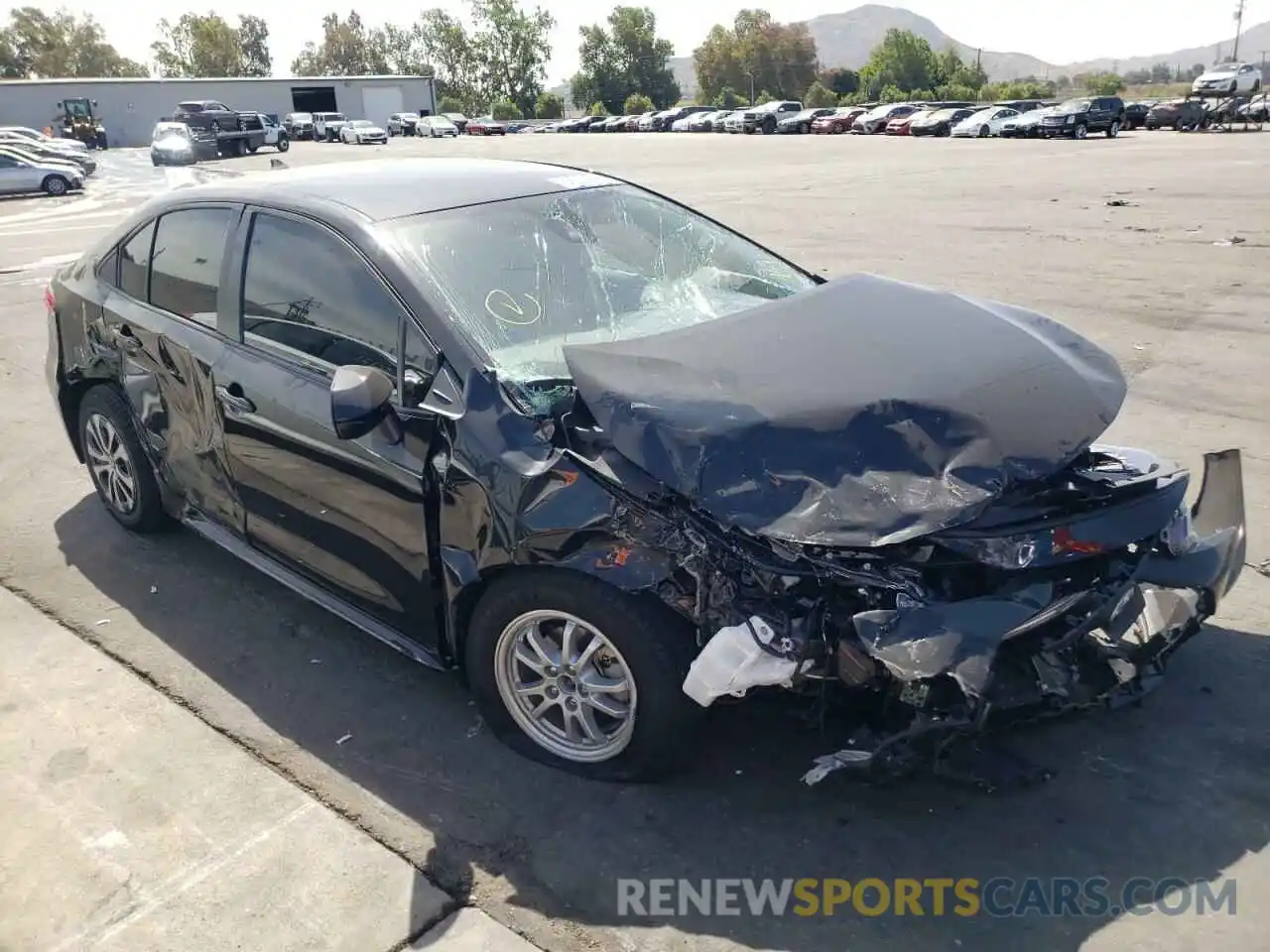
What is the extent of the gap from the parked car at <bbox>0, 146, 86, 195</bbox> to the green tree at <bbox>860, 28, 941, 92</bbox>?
69981 millimetres

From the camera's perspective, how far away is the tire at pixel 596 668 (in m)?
2.74

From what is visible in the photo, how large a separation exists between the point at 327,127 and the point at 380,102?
18264mm

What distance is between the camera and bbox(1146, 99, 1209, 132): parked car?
41219 millimetres

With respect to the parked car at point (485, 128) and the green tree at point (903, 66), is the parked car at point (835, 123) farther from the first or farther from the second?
the green tree at point (903, 66)

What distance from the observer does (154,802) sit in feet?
10.1

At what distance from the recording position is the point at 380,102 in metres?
73.6

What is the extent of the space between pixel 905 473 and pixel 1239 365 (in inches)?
226

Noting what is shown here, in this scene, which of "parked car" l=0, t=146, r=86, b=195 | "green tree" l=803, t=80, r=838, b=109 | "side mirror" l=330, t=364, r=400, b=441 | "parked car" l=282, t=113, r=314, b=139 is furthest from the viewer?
"green tree" l=803, t=80, r=838, b=109

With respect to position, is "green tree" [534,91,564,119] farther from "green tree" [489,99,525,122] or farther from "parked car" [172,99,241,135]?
"parked car" [172,99,241,135]

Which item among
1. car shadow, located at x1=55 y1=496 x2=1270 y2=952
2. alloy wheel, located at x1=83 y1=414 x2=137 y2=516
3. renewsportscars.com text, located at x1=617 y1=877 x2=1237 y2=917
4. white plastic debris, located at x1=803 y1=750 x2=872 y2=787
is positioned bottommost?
renewsportscars.com text, located at x1=617 y1=877 x2=1237 y2=917

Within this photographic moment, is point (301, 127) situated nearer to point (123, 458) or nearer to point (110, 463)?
point (110, 463)

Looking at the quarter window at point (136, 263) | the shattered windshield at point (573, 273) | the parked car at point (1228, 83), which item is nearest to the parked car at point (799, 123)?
the parked car at point (1228, 83)

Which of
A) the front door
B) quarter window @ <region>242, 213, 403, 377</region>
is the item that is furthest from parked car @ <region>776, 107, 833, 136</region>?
the front door

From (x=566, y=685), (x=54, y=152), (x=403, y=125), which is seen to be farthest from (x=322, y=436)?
(x=403, y=125)
